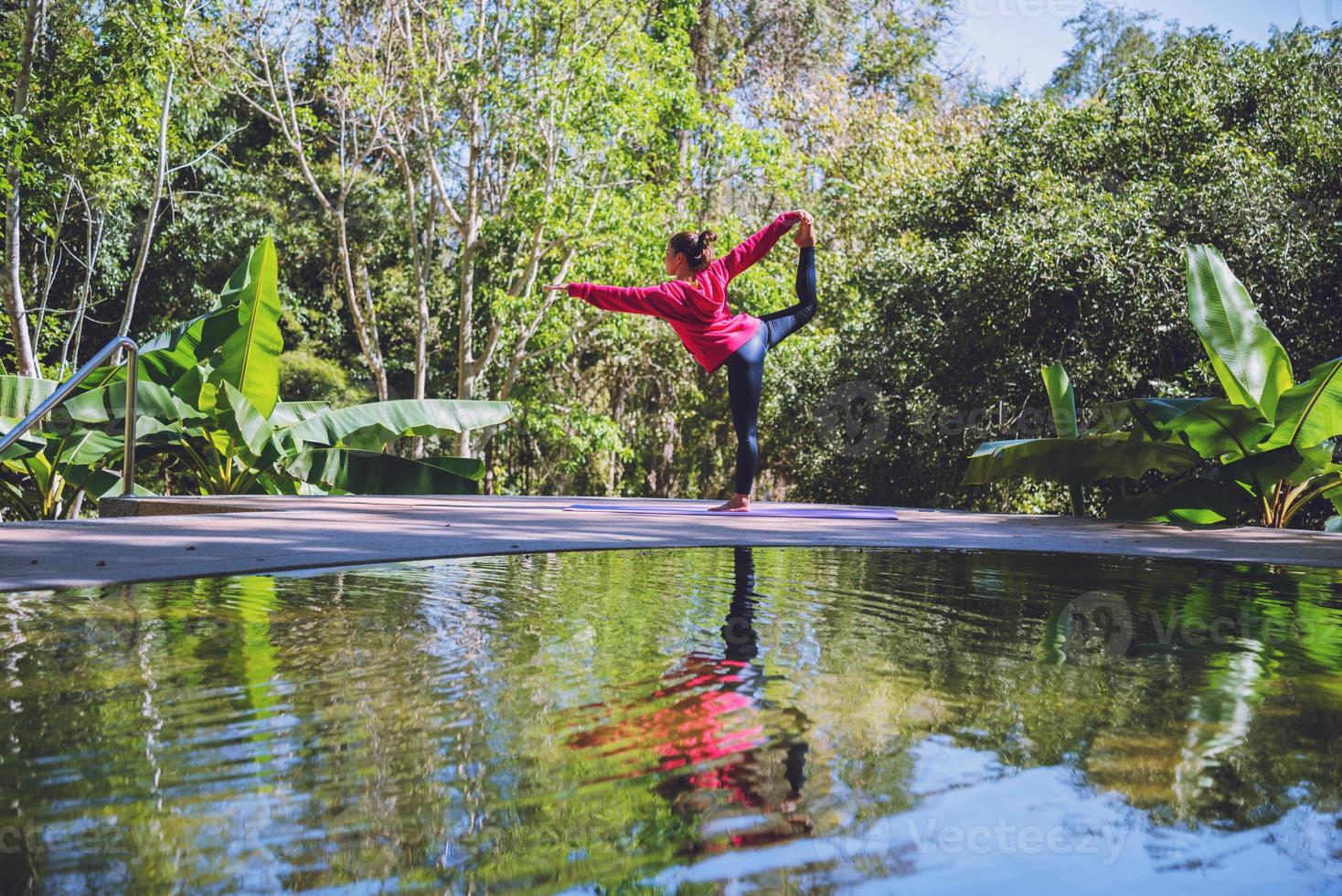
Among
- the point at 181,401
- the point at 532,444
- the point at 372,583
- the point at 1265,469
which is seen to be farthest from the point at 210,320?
the point at 532,444

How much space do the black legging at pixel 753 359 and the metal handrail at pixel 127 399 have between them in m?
3.44

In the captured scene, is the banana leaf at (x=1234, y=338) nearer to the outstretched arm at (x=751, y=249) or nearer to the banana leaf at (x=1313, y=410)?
the banana leaf at (x=1313, y=410)

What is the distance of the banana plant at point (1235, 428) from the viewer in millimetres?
6616

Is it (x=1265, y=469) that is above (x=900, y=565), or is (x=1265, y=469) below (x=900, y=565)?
above

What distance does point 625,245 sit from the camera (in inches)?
683

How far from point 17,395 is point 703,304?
6.01m

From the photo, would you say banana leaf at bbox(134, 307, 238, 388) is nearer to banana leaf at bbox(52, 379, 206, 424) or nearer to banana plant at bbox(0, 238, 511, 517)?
banana plant at bbox(0, 238, 511, 517)

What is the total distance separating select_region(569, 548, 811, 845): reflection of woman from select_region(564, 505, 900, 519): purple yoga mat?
4.89 meters

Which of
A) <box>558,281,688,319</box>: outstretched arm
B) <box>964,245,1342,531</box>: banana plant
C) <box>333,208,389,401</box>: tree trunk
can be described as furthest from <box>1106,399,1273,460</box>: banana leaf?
<box>333,208,389,401</box>: tree trunk

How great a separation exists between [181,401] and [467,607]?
6.67 m

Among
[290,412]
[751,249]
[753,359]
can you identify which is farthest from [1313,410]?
[290,412]

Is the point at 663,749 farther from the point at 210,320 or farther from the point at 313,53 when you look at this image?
the point at 313,53

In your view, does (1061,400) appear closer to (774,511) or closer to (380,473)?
(774,511)

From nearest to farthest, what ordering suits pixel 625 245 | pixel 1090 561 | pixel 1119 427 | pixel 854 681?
pixel 854 681
pixel 1090 561
pixel 1119 427
pixel 625 245
